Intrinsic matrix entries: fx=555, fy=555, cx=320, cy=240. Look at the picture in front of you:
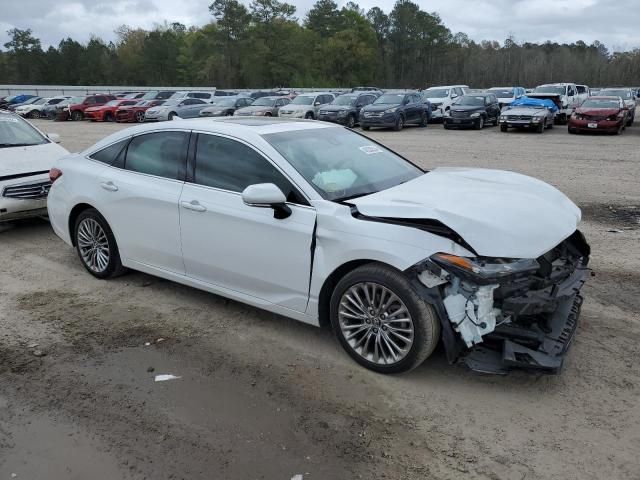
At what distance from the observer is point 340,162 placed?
4500 millimetres

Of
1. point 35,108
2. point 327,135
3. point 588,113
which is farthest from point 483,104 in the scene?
point 35,108

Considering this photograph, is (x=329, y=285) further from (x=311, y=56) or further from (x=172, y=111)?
(x=311, y=56)

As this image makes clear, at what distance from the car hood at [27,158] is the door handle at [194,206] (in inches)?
156

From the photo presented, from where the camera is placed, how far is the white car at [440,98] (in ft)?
93.6

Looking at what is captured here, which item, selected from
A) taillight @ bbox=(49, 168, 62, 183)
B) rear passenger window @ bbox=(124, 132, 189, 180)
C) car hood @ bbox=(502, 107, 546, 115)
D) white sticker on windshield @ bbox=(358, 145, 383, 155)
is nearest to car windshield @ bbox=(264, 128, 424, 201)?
white sticker on windshield @ bbox=(358, 145, 383, 155)

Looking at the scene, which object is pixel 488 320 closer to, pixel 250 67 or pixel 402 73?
pixel 250 67

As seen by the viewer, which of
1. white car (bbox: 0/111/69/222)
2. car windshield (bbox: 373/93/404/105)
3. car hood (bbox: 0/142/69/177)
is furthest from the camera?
car windshield (bbox: 373/93/404/105)

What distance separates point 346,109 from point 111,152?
21638 millimetres

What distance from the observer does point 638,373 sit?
376 centimetres

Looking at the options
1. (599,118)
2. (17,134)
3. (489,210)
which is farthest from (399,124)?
(489,210)

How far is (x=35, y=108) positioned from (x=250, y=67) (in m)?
47.5

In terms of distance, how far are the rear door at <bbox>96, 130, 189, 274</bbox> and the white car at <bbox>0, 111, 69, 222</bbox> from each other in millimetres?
2509

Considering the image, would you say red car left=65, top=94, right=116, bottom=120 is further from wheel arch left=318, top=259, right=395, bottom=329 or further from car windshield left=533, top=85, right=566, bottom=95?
wheel arch left=318, top=259, right=395, bottom=329

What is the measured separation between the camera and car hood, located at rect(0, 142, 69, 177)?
735cm
